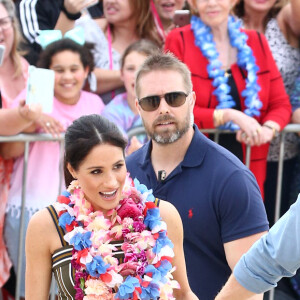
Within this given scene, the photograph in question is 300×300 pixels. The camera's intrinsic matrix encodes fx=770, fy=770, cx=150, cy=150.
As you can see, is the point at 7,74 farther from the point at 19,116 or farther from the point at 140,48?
the point at 140,48

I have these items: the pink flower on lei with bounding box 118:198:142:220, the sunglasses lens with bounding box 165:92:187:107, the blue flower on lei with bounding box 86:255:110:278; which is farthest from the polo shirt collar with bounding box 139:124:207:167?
the blue flower on lei with bounding box 86:255:110:278

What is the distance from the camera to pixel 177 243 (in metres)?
3.34

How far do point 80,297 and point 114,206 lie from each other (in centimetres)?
40

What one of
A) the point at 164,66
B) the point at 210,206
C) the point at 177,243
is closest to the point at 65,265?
the point at 177,243

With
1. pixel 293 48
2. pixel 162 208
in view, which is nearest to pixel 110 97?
pixel 293 48

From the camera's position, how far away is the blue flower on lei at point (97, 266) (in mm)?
3123

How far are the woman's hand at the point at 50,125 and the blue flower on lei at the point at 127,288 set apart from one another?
6.61ft

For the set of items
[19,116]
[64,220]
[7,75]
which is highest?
[7,75]

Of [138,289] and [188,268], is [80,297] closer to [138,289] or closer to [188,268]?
[138,289]

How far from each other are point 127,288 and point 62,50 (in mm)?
2511

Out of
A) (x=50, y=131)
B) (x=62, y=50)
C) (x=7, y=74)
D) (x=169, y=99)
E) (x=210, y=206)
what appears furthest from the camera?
Result: (x=62, y=50)

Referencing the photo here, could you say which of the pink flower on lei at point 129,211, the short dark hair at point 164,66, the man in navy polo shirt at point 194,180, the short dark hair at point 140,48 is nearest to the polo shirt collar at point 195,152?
the man in navy polo shirt at point 194,180

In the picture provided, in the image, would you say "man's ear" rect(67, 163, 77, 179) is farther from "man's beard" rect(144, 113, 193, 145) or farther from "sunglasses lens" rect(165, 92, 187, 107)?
"sunglasses lens" rect(165, 92, 187, 107)

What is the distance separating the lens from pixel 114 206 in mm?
3244
